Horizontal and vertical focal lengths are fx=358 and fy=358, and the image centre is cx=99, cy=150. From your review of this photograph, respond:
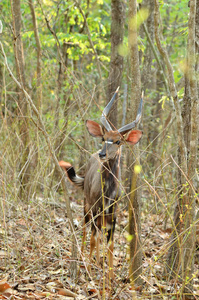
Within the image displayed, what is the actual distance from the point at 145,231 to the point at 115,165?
2628 mm

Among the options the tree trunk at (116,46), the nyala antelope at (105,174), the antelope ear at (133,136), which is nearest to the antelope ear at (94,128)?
the nyala antelope at (105,174)

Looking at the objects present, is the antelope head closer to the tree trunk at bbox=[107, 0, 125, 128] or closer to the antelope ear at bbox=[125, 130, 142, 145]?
the antelope ear at bbox=[125, 130, 142, 145]

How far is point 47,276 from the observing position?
4.75 meters

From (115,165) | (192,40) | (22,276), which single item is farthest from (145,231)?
(192,40)

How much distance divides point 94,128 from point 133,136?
35.9 inches

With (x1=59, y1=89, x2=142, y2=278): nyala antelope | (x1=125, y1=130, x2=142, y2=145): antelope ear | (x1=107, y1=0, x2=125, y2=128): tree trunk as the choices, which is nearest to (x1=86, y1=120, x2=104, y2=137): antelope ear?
(x1=59, y1=89, x2=142, y2=278): nyala antelope

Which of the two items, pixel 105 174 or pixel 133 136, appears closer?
pixel 133 136

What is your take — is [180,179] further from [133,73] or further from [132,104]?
[133,73]

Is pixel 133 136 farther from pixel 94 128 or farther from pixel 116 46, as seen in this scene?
pixel 116 46

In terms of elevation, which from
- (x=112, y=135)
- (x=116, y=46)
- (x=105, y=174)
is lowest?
(x=105, y=174)

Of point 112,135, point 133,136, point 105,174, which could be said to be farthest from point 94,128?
point 133,136

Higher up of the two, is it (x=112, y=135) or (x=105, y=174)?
(x=112, y=135)

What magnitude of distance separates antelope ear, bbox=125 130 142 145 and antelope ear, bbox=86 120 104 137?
0.64 meters

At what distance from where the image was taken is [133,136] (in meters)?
5.16
